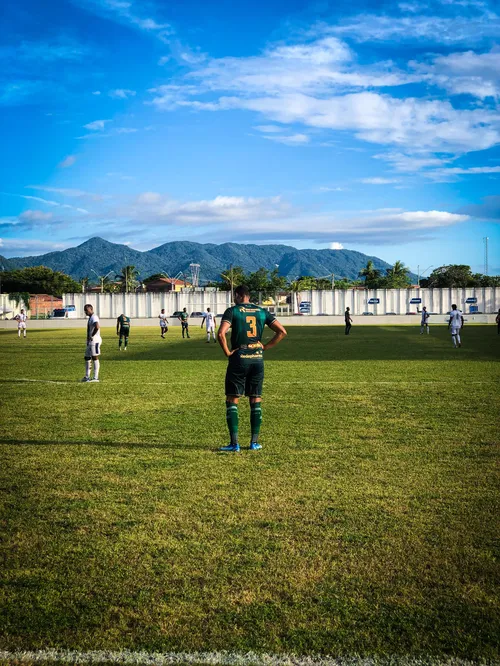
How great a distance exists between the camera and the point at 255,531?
18.1 ft

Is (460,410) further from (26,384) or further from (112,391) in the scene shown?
(26,384)

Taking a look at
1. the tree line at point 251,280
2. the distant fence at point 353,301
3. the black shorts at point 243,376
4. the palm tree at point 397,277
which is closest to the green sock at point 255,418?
the black shorts at point 243,376

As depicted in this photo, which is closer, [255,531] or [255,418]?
[255,531]

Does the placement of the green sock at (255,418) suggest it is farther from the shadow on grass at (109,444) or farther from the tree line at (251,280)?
the tree line at (251,280)

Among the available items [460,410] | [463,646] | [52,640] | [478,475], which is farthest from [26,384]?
[463,646]

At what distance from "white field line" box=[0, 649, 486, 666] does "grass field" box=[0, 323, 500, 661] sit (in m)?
0.07

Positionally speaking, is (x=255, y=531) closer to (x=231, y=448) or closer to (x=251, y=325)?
(x=231, y=448)

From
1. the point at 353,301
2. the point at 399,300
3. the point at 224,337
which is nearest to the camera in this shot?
the point at 224,337

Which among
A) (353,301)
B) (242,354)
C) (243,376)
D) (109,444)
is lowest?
(109,444)

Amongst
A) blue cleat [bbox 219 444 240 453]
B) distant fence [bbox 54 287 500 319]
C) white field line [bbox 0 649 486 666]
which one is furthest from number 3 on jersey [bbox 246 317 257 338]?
distant fence [bbox 54 287 500 319]

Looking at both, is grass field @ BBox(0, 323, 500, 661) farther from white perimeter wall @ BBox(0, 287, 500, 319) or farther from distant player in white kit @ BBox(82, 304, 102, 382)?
white perimeter wall @ BBox(0, 287, 500, 319)

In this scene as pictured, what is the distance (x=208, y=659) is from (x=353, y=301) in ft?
241

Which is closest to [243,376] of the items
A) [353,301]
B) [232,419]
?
[232,419]

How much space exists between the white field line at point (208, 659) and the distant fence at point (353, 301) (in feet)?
232
